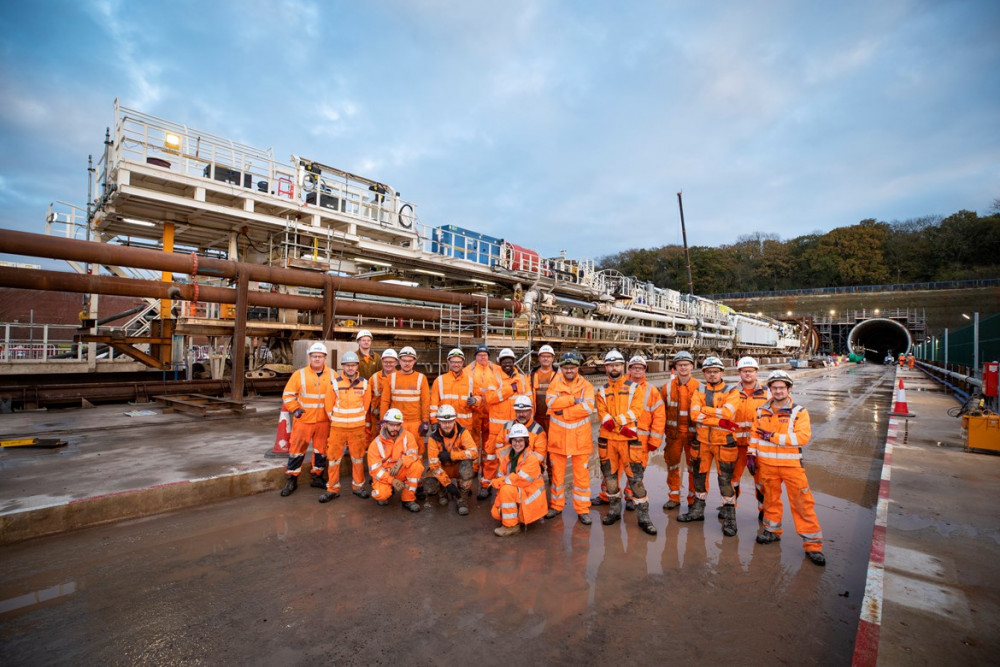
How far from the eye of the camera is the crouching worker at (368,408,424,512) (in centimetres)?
492

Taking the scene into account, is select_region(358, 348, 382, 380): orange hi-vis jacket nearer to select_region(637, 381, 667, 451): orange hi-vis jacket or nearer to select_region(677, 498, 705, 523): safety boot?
select_region(637, 381, 667, 451): orange hi-vis jacket

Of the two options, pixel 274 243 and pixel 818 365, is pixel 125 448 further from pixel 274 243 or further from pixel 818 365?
pixel 818 365

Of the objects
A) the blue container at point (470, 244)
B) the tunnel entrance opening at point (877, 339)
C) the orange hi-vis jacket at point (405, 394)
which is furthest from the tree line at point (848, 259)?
the orange hi-vis jacket at point (405, 394)

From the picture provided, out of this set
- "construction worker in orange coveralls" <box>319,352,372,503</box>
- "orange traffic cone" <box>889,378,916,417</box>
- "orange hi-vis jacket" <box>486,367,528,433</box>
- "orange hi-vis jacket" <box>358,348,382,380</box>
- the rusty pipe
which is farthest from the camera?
"orange traffic cone" <box>889,378,916,417</box>

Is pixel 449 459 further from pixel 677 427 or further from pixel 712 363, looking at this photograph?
pixel 712 363

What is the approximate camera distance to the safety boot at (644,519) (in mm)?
4375

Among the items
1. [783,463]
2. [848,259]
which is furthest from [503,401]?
[848,259]

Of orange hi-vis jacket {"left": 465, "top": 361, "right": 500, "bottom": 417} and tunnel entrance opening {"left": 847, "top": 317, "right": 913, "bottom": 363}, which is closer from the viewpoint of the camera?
orange hi-vis jacket {"left": 465, "top": 361, "right": 500, "bottom": 417}

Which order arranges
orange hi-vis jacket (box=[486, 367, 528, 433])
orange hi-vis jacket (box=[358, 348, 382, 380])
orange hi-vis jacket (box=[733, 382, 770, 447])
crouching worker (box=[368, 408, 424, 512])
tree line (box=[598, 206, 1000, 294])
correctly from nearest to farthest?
orange hi-vis jacket (box=[733, 382, 770, 447]), crouching worker (box=[368, 408, 424, 512]), orange hi-vis jacket (box=[486, 367, 528, 433]), orange hi-vis jacket (box=[358, 348, 382, 380]), tree line (box=[598, 206, 1000, 294])

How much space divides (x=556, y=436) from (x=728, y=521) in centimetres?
181

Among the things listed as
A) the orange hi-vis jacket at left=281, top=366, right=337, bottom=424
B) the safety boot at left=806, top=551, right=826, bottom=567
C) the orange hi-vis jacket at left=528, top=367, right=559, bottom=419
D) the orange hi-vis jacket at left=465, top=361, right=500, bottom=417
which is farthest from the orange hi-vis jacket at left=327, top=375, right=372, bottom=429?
the safety boot at left=806, top=551, right=826, bottom=567

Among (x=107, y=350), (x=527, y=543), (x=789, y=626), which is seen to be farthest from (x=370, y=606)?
(x=107, y=350)

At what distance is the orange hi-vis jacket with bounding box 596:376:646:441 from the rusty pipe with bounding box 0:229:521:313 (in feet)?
24.0

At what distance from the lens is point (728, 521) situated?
4.40 m
